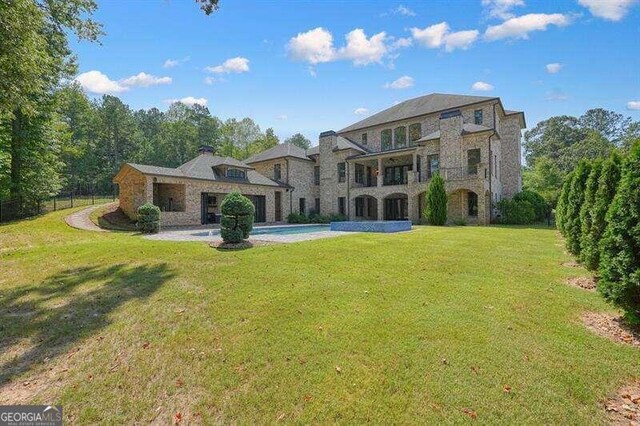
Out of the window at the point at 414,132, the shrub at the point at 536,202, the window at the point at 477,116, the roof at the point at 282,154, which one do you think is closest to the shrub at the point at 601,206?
the shrub at the point at 536,202

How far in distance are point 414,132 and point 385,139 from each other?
9.80 ft

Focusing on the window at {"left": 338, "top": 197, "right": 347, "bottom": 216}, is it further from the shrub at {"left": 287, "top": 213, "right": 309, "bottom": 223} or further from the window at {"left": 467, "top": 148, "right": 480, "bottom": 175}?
the window at {"left": 467, "top": 148, "right": 480, "bottom": 175}

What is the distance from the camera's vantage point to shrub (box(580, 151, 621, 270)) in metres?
6.95

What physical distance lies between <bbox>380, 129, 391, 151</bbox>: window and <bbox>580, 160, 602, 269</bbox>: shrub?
21.9 m

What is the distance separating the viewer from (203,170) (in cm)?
2358

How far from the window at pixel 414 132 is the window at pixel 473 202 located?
25.3 ft

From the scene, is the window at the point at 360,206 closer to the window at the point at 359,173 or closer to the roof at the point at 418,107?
the window at the point at 359,173

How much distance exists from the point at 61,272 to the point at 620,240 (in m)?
12.8

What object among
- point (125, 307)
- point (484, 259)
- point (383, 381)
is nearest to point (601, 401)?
point (383, 381)

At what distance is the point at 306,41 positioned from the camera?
13.8 m

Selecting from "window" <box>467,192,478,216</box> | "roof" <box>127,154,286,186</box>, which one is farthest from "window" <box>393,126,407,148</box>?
"roof" <box>127,154,286,186</box>

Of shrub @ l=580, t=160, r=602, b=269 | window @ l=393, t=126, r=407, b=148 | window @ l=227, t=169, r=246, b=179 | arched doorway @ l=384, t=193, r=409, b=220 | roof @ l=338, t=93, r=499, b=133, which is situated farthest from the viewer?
window @ l=393, t=126, r=407, b=148

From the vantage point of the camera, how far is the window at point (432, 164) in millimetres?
24973

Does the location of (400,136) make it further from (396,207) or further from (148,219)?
(148,219)
